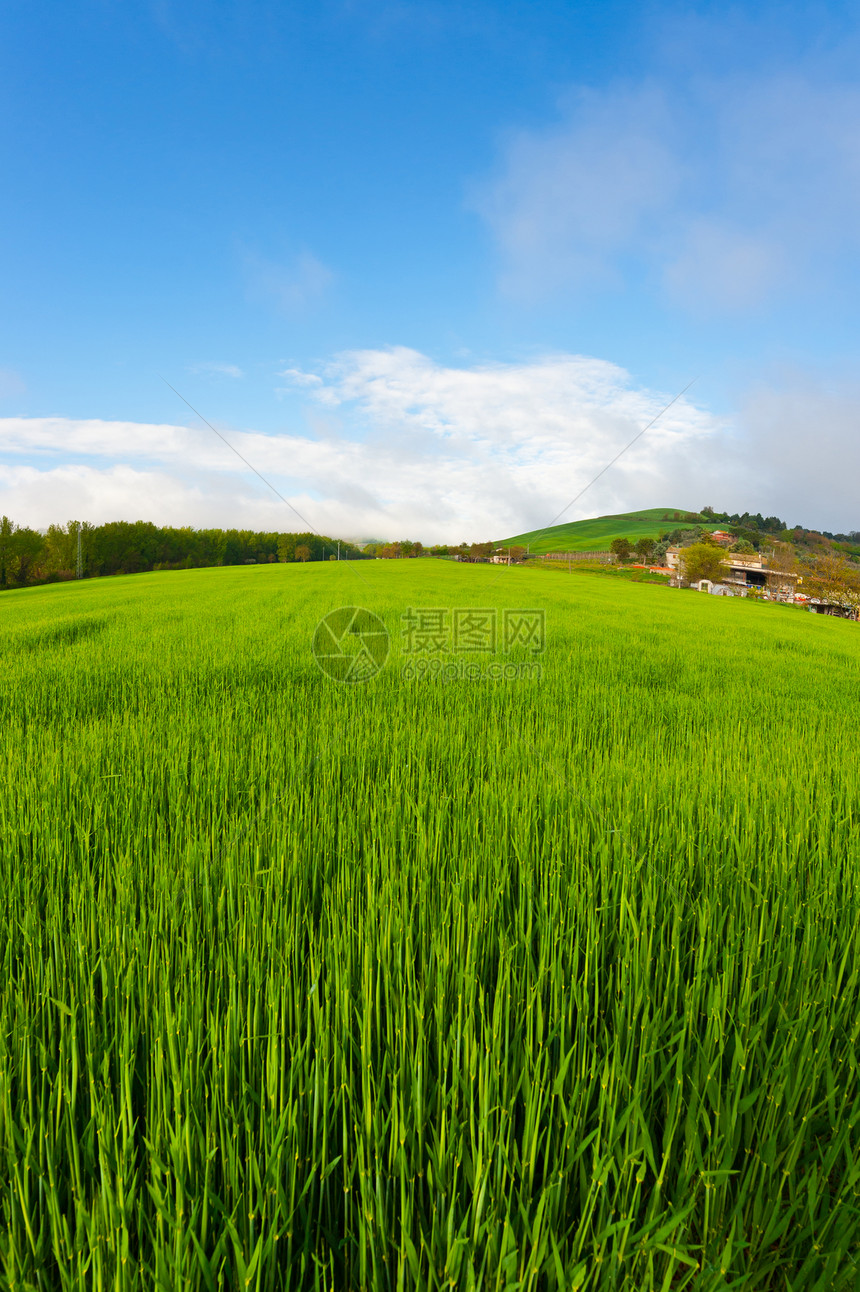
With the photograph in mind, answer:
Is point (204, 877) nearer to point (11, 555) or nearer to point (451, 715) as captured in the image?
point (451, 715)

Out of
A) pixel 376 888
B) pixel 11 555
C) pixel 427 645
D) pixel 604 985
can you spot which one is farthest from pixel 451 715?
pixel 11 555

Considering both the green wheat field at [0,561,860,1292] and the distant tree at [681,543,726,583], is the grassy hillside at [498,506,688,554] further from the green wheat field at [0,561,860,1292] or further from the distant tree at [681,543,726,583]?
the green wheat field at [0,561,860,1292]

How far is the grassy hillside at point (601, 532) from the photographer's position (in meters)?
94.6

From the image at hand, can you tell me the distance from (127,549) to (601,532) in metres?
94.3

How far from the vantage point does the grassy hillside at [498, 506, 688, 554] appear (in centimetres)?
9462

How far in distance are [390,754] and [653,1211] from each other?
91.5 inches

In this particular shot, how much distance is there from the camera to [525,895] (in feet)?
5.58

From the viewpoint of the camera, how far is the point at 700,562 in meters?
67.4

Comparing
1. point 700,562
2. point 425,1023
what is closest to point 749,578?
point 700,562

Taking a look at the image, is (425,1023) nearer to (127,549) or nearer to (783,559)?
(127,549)

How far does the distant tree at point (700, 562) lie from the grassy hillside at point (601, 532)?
21.2 metres

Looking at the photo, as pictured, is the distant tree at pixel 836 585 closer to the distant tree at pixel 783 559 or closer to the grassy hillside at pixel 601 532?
the distant tree at pixel 783 559

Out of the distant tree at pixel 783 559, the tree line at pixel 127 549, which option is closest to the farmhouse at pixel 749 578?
the distant tree at pixel 783 559

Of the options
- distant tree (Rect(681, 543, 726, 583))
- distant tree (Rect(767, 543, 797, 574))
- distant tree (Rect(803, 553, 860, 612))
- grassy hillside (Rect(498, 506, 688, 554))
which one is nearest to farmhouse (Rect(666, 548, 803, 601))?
distant tree (Rect(767, 543, 797, 574))
